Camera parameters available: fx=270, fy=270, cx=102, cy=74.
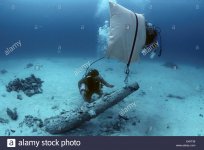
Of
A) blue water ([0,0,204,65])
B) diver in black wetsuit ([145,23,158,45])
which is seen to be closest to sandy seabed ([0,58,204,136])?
diver in black wetsuit ([145,23,158,45])

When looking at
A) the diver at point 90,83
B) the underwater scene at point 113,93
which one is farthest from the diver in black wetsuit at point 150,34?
the diver at point 90,83

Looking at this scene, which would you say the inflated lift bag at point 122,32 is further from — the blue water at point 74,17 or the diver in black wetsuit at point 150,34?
the blue water at point 74,17

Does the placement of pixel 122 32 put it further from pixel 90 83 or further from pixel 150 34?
pixel 90 83

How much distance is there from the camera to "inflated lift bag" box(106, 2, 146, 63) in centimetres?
693

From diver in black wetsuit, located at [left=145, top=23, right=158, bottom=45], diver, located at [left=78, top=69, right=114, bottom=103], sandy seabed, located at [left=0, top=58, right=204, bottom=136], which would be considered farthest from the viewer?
diver, located at [left=78, top=69, right=114, bottom=103]

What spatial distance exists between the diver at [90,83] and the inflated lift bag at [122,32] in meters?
2.43

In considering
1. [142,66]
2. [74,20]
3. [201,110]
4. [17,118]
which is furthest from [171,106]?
[74,20]

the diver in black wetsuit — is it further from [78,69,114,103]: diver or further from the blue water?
the blue water

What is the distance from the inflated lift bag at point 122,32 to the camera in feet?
22.7

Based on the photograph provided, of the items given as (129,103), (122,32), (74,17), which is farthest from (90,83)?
(74,17)

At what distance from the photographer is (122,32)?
274 inches

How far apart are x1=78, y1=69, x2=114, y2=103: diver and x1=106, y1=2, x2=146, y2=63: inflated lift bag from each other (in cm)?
243

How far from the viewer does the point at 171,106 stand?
11172 millimetres

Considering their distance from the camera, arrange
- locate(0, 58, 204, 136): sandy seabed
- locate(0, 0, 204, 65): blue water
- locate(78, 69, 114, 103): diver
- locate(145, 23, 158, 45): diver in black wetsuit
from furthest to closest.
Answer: locate(0, 0, 204, 65): blue water < locate(78, 69, 114, 103): diver < locate(0, 58, 204, 136): sandy seabed < locate(145, 23, 158, 45): diver in black wetsuit
